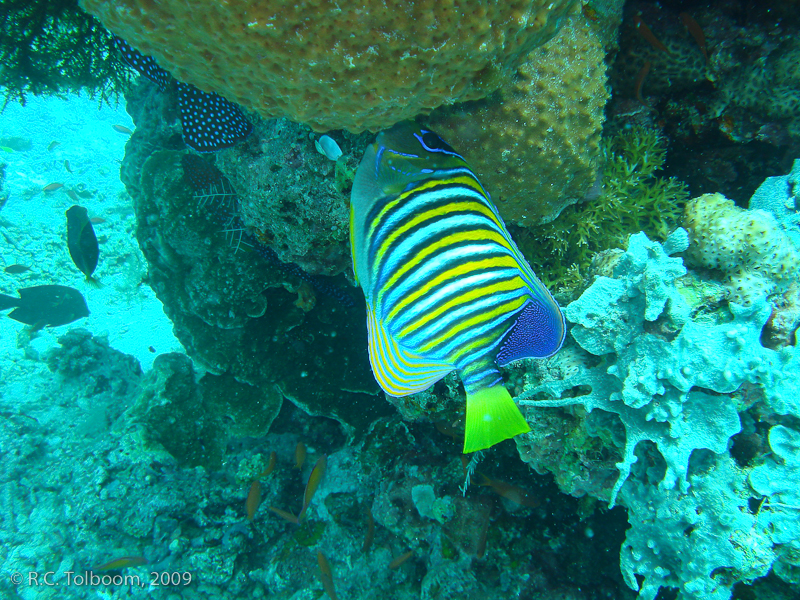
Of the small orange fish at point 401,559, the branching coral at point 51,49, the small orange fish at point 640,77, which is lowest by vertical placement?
the small orange fish at point 401,559

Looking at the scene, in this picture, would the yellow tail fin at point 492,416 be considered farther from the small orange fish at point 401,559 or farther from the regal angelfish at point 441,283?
the small orange fish at point 401,559

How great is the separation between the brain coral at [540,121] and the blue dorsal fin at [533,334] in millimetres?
1057

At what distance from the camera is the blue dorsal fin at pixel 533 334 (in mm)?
1470

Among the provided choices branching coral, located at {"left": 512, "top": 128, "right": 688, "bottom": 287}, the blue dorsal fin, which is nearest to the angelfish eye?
the blue dorsal fin

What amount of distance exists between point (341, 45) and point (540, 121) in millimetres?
1182

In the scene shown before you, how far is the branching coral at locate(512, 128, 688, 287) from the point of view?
2719 millimetres

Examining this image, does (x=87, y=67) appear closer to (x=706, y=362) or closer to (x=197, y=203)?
(x=197, y=203)

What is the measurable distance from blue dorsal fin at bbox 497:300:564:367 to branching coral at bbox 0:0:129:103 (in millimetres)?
5325

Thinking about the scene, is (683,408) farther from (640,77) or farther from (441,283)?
(640,77)

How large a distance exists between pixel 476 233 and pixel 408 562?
489 centimetres

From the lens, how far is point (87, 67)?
4297 mm

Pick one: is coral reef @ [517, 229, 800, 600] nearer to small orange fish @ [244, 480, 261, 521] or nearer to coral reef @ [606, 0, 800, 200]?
coral reef @ [606, 0, 800, 200]

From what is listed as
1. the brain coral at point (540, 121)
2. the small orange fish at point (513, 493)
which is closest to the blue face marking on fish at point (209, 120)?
the brain coral at point (540, 121)

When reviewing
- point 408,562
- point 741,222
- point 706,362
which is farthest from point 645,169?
point 408,562
